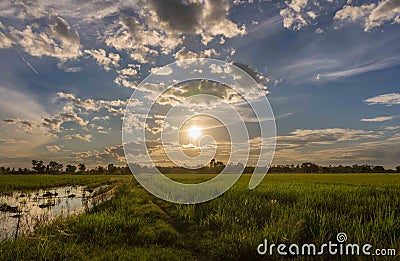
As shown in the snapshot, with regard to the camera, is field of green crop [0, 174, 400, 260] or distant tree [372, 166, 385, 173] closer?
field of green crop [0, 174, 400, 260]

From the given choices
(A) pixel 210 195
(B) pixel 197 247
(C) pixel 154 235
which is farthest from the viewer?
(A) pixel 210 195

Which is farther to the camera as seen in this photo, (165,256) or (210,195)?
(210,195)

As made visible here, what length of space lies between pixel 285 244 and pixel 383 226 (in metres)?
2.67

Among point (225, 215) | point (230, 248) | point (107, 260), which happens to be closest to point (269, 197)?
point (225, 215)

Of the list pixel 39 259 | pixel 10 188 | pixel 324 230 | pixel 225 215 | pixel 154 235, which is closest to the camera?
pixel 39 259

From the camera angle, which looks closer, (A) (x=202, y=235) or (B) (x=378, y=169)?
(A) (x=202, y=235)

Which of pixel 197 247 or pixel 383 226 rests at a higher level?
pixel 383 226

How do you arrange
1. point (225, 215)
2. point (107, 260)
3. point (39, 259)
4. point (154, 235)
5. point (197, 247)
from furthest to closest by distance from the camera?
point (225, 215) → point (154, 235) → point (197, 247) → point (107, 260) → point (39, 259)

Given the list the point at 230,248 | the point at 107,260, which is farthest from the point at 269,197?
the point at 107,260

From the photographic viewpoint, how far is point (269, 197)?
16.0 metres

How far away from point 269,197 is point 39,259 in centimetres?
1188

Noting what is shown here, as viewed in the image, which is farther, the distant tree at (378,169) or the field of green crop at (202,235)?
the distant tree at (378,169)

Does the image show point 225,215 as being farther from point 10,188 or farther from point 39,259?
point 10,188

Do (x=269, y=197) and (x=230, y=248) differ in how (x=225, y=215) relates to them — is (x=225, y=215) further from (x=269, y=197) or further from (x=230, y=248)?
(x=269, y=197)
